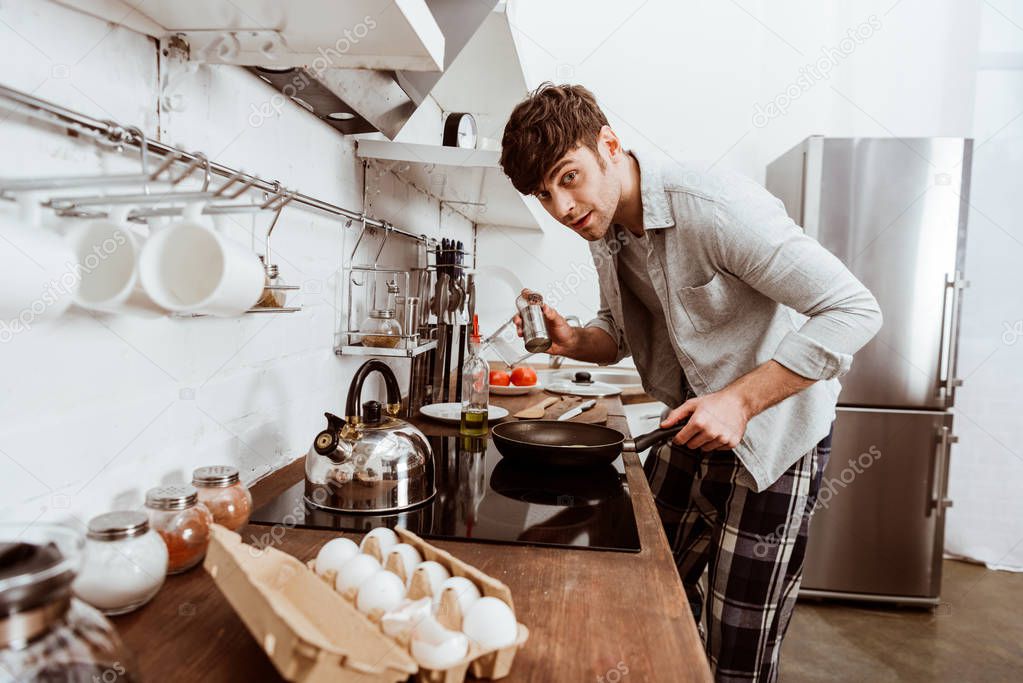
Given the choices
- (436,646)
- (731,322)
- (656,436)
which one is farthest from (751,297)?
(436,646)

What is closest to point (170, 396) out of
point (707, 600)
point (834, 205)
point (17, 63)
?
point (17, 63)

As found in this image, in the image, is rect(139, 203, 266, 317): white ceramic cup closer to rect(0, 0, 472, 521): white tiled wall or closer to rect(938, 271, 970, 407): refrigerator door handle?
rect(0, 0, 472, 521): white tiled wall

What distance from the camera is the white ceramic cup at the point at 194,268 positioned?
626 mm

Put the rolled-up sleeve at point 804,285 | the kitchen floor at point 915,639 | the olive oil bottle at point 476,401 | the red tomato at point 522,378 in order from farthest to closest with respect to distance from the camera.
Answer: the red tomato at point 522,378 < the kitchen floor at point 915,639 < the olive oil bottle at point 476,401 < the rolled-up sleeve at point 804,285

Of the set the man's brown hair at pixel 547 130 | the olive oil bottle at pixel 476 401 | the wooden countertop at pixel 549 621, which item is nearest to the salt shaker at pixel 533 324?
the olive oil bottle at pixel 476 401

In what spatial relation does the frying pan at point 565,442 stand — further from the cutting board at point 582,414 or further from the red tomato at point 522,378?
the red tomato at point 522,378

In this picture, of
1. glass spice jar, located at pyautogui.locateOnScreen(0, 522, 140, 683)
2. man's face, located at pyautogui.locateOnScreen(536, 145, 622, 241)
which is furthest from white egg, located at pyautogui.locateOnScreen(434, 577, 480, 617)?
man's face, located at pyautogui.locateOnScreen(536, 145, 622, 241)

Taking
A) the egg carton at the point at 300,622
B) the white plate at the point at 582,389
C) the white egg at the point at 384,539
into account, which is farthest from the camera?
the white plate at the point at 582,389

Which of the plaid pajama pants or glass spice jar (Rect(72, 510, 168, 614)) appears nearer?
glass spice jar (Rect(72, 510, 168, 614))

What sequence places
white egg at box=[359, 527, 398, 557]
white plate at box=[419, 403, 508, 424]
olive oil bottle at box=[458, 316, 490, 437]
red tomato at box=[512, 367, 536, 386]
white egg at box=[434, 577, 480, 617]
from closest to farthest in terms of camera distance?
white egg at box=[434, 577, 480, 617] → white egg at box=[359, 527, 398, 557] → olive oil bottle at box=[458, 316, 490, 437] → white plate at box=[419, 403, 508, 424] → red tomato at box=[512, 367, 536, 386]

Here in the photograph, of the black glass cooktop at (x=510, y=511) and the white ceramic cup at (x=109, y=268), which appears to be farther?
the black glass cooktop at (x=510, y=511)

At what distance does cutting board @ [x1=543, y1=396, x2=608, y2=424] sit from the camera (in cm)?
185

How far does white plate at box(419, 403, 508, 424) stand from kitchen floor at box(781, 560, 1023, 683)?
1.32m

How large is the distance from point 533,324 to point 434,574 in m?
1.08
